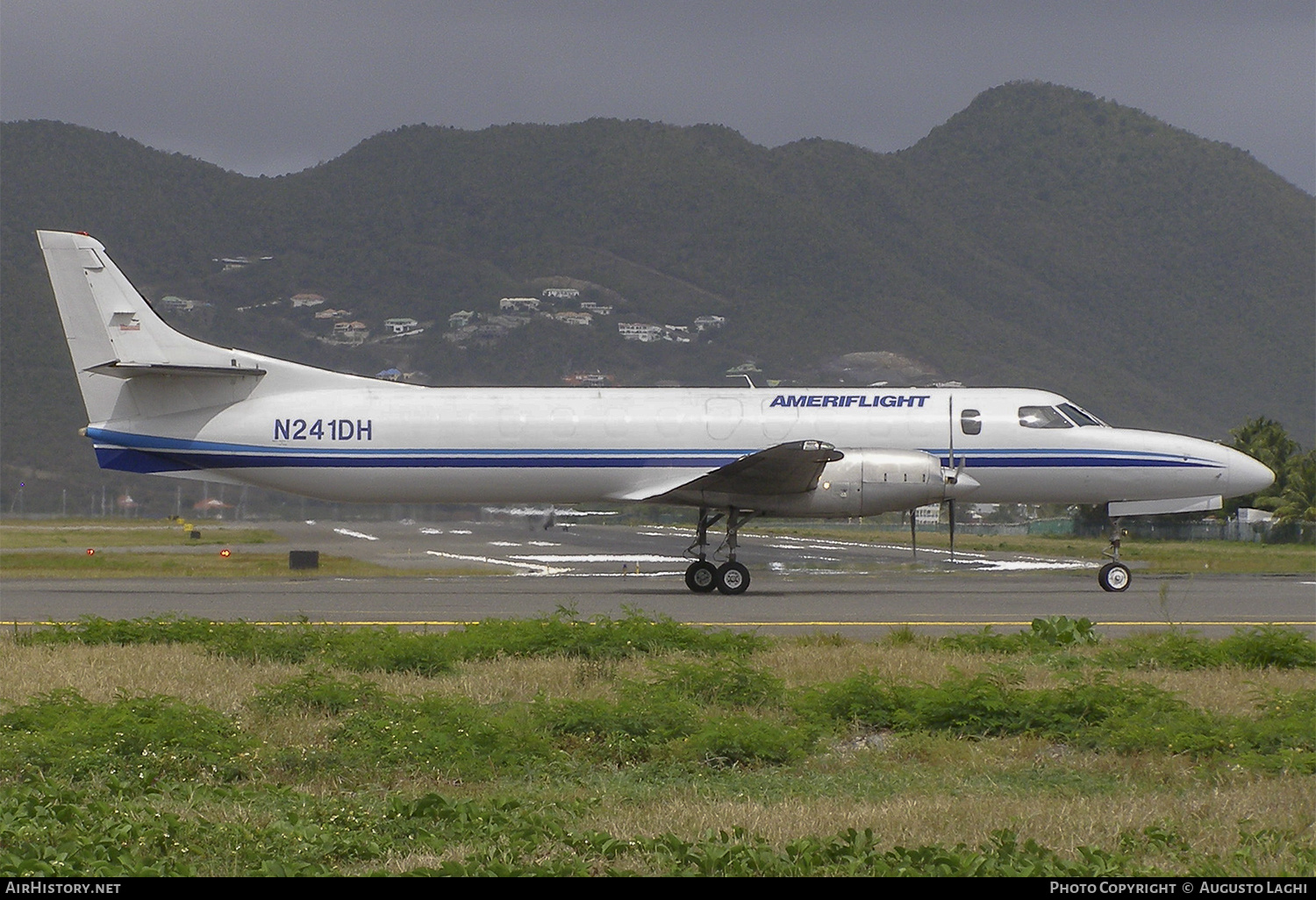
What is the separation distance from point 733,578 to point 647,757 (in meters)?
14.0

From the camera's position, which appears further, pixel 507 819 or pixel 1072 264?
pixel 1072 264

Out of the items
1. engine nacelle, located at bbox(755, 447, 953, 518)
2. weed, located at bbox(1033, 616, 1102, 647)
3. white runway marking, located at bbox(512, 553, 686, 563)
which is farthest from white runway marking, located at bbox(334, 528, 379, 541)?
weed, located at bbox(1033, 616, 1102, 647)

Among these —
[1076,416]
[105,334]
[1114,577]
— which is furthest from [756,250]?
[105,334]

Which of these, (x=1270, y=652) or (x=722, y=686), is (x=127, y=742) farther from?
(x=1270, y=652)

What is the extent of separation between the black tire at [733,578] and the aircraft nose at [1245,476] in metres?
9.80

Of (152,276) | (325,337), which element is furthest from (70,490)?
(152,276)

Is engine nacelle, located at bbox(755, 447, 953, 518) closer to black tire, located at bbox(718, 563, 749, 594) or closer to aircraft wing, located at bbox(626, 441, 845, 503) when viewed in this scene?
aircraft wing, located at bbox(626, 441, 845, 503)

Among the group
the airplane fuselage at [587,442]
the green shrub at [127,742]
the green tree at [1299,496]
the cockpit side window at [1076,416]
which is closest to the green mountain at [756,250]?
the green tree at [1299,496]

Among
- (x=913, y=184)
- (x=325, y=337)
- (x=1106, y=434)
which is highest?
(x=913, y=184)

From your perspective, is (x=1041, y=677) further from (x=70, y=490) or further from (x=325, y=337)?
(x=325, y=337)

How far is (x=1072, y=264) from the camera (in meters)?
159

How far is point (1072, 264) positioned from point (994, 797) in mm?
160673

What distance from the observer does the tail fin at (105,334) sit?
23.9m

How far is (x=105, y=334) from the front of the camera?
24125 millimetres
